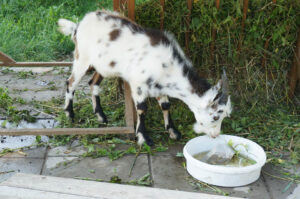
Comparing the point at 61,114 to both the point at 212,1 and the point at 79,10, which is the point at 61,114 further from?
the point at 79,10

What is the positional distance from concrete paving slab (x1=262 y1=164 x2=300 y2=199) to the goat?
64cm

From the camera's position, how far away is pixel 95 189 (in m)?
3.37

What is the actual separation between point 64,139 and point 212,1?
2.31 metres

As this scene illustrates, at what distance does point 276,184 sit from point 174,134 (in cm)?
132

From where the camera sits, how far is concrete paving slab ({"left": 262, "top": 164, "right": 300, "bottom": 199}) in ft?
12.9

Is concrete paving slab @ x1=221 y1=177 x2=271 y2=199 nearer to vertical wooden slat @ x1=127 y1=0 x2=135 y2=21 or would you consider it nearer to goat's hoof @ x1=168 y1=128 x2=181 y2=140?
goat's hoof @ x1=168 y1=128 x2=181 y2=140

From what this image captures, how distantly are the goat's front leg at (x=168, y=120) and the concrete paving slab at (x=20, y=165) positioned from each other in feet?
4.80

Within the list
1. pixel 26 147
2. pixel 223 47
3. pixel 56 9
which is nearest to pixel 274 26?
pixel 223 47

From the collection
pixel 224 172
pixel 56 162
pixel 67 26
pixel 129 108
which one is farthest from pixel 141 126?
pixel 67 26

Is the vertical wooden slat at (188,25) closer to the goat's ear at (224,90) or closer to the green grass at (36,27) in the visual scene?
the goat's ear at (224,90)

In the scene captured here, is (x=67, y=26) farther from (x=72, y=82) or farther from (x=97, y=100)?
(x=97, y=100)

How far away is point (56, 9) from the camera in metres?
9.23

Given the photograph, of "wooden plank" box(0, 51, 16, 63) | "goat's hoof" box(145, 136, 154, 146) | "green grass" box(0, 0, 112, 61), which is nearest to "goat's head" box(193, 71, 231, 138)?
"goat's hoof" box(145, 136, 154, 146)

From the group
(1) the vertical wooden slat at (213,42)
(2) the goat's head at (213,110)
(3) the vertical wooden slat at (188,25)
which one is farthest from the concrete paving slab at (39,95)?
(2) the goat's head at (213,110)
